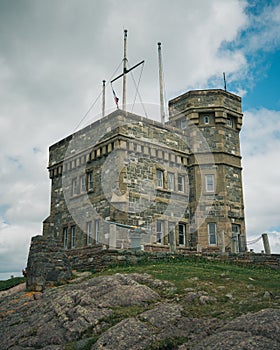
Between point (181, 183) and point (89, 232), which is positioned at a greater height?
point (181, 183)

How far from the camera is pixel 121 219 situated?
25109mm

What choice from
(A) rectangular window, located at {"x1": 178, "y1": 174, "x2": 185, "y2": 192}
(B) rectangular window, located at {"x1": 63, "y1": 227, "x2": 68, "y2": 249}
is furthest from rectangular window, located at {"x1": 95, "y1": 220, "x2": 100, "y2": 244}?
(A) rectangular window, located at {"x1": 178, "y1": 174, "x2": 185, "y2": 192}

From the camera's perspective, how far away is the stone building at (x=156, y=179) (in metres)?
26.2

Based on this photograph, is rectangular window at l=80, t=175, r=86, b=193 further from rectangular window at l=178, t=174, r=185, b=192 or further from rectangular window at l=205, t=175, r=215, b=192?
rectangular window at l=205, t=175, r=215, b=192

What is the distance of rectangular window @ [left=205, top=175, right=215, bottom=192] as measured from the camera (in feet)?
97.8

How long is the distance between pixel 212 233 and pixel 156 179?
5.31m

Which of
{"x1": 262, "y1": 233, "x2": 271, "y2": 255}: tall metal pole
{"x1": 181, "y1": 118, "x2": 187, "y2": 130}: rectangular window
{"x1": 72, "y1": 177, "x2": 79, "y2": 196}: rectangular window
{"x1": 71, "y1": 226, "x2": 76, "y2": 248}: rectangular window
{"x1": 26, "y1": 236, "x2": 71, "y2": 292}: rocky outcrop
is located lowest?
{"x1": 26, "y1": 236, "x2": 71, "y2": 292}: rocky outcrop

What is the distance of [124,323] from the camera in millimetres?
10203

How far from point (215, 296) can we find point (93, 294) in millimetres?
3584

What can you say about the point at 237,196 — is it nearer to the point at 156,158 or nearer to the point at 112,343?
the point at 156,158

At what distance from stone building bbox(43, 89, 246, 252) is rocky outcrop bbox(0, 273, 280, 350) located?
11.0m

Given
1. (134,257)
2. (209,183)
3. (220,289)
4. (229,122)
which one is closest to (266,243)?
(209,183)

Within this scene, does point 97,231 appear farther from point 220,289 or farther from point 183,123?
point 220,289

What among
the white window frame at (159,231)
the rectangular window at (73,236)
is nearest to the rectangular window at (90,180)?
the rectangular window at (73,236)
